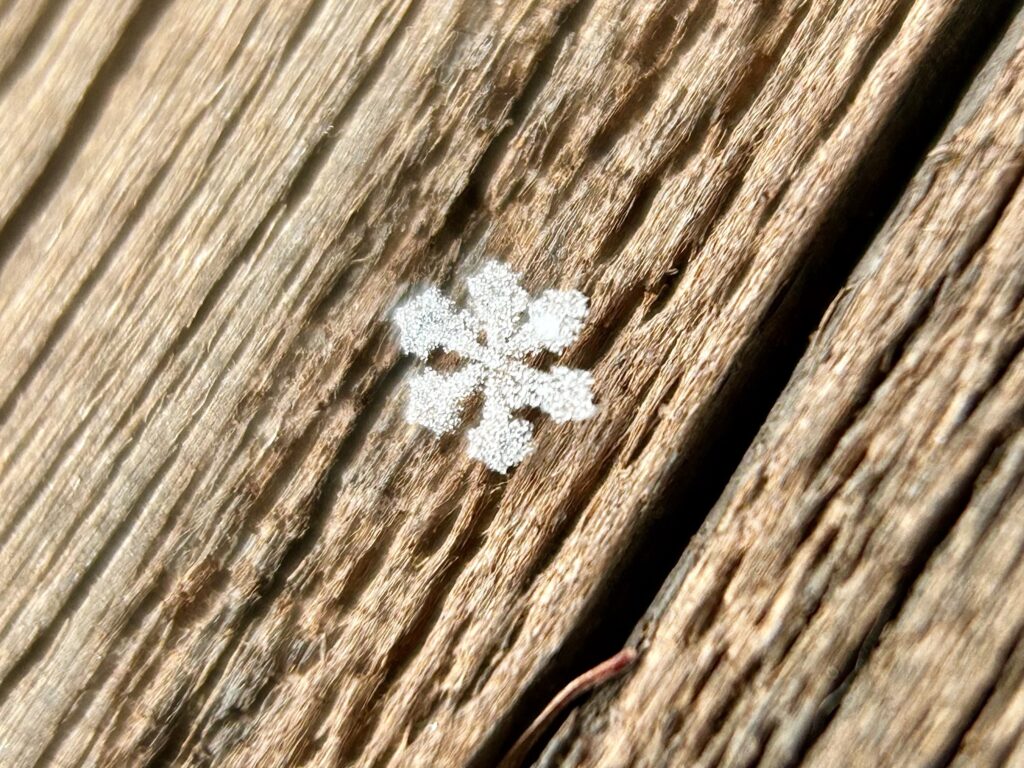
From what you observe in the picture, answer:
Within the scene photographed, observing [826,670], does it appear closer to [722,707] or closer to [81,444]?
[722,707]

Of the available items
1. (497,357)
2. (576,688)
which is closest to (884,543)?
(576,688)

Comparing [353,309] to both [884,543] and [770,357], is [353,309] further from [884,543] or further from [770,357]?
[884,543]

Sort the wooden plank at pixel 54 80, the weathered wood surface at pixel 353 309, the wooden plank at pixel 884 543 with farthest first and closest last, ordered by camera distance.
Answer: the wooden plank at pixel 54 80
the weathered wood surface at pixel 353 309
the wooden plank at pixel 884 543

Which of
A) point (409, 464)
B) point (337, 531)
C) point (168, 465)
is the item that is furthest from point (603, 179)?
point (168, 465)

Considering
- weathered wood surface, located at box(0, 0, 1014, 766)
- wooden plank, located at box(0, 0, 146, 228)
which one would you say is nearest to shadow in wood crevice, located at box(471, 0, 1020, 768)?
weathered wood surface, located at box(0, 0, 1014, 766)

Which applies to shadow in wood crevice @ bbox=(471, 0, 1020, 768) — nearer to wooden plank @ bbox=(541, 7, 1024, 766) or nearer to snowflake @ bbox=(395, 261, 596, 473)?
wooden plank @ bbox=(541, 7, 1024, 766)

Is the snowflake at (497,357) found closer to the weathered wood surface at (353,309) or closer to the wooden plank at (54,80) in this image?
the weathered wood surface at (353,309)

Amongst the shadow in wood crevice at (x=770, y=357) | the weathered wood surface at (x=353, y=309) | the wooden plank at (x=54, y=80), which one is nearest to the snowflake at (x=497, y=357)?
the weathered wood surface at (x=353, y=309)
